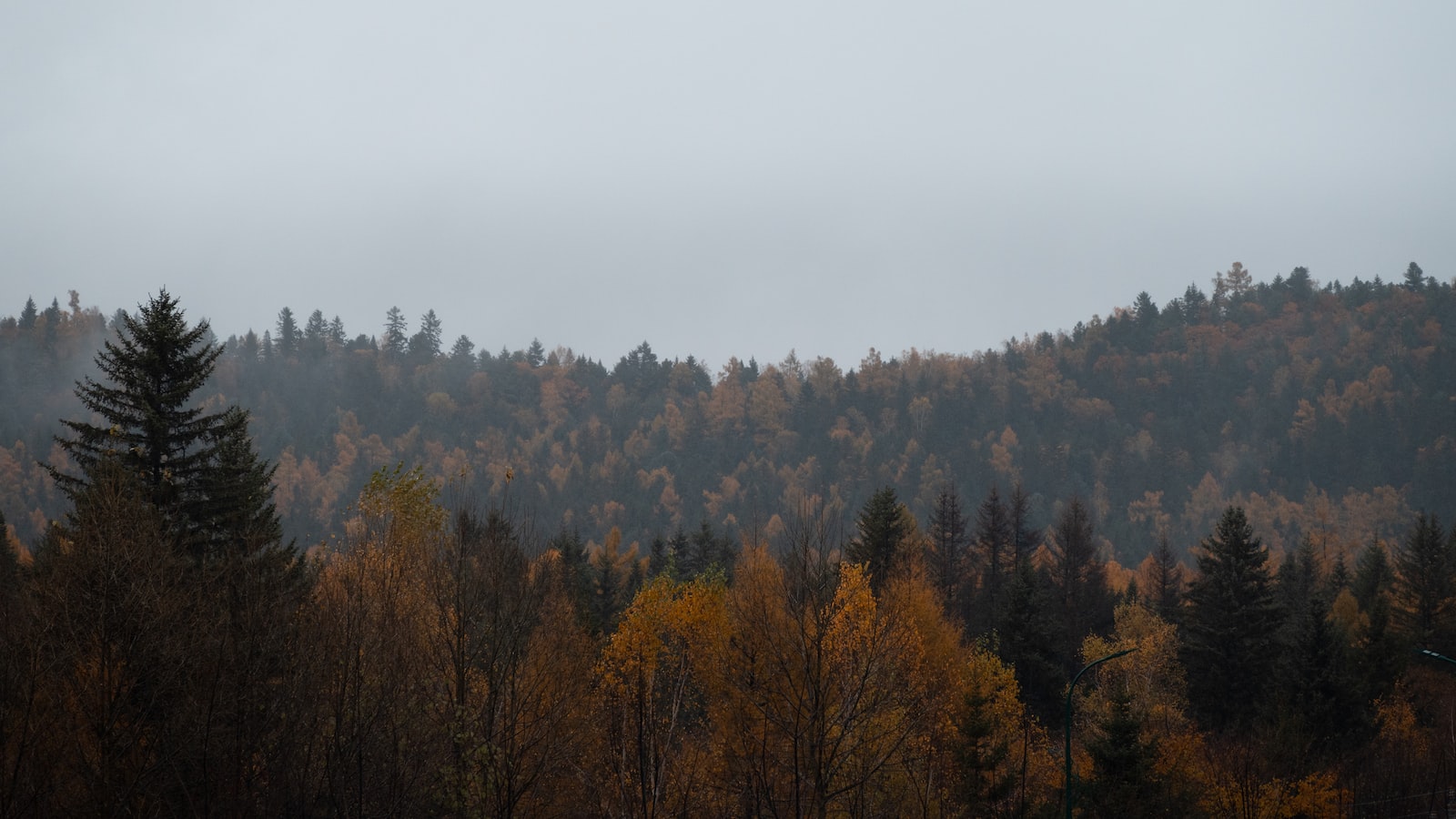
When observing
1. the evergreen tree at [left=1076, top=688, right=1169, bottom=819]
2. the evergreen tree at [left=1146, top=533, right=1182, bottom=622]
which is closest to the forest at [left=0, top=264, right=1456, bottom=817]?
the evergreen tree at [left=1076, top=688, right=1169, bottom=819]

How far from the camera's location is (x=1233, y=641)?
47.2 m

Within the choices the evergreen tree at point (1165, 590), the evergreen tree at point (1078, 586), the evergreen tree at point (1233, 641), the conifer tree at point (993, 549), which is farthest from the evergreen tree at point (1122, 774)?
the evergreen tree at point (1165, 590)

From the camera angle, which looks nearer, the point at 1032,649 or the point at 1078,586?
the point at 1032,649

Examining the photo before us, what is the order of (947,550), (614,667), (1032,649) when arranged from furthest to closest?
1. (947,550)
2. (1032,649)
3. (614,667)

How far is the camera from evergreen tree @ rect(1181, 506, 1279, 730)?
153ft

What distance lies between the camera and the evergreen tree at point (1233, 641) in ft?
153

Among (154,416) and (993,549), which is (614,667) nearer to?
(154,416)

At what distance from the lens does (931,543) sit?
68.9 metres

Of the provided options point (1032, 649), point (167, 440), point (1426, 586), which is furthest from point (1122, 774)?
point (1426, 586)

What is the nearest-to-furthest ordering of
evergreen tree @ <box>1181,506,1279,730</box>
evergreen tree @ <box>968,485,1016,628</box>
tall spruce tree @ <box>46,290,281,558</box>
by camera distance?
tall spruce tree @ <box>46,290,281,558</box>
evergreen tree @ <box>1181,506,1279,730</box>
evergreen tree @ <box>968,485,1016,628</box>

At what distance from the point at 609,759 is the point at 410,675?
6.17m

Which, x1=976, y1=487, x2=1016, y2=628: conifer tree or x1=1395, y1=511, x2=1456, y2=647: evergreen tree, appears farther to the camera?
x1=976, y1=487, x2=1016, y2=628: conifer tree

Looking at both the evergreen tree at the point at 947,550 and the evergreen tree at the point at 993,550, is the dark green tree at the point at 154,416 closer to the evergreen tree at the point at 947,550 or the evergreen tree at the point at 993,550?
the evergreen tree at the point at 947,550

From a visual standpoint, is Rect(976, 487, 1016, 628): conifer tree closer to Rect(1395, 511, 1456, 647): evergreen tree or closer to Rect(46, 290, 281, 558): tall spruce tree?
Rect(1395, 511, 1456, 647): evergreen tree
